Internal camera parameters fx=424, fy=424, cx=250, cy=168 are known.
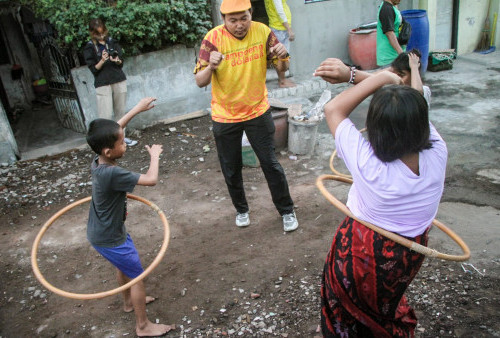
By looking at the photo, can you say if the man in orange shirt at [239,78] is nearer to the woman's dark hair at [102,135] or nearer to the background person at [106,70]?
the woman's dark hair at [102,135]

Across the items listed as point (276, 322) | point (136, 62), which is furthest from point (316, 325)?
point (136, 62)

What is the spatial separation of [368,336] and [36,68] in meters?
10.1

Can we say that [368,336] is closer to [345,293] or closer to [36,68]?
[345,293]

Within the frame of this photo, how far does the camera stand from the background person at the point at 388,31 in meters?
6.09

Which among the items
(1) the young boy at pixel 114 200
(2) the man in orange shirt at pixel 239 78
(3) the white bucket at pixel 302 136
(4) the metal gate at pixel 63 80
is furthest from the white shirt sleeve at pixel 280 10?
(1) the young boy at pixel 114 200

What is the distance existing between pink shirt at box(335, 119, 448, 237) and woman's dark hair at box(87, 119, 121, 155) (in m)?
1.56

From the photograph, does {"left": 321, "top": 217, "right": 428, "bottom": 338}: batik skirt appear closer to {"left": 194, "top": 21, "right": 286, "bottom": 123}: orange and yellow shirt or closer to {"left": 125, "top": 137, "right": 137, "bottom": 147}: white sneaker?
{"left": 194, "top": 21, "right": 286, "bottom": 123}: orange and yellow shirt

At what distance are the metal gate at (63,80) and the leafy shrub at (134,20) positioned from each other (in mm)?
389

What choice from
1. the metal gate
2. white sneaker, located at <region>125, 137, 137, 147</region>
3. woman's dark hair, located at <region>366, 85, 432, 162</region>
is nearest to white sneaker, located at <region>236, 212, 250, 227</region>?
woman's dark hair, located at <region>366, 85, 432, 162</region>

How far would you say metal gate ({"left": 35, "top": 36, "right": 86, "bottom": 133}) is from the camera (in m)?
7.40

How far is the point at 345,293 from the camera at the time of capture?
2.24 meters

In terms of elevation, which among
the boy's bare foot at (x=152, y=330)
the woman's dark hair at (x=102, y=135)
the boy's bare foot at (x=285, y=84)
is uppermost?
the woman's dark hair at (x=102, y=135)

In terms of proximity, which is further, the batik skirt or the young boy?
the young boy

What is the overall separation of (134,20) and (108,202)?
16.4 feet
